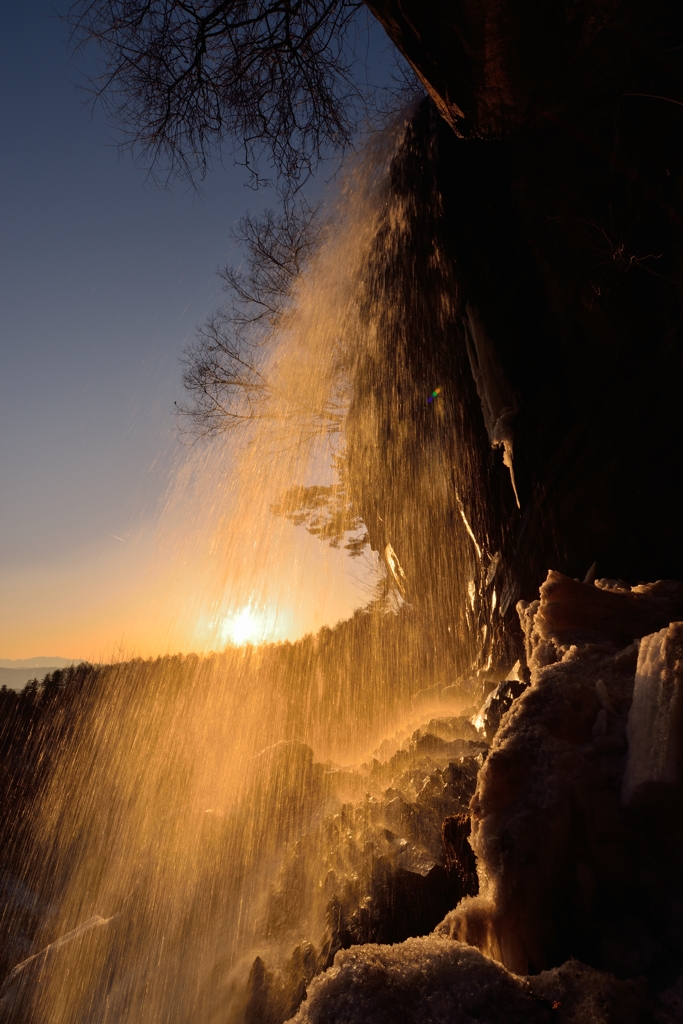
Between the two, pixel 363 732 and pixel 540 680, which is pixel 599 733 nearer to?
pixel 540 680

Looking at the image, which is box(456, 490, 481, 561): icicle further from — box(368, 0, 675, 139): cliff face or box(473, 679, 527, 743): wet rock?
box(368, 0, 675, 139): cliff face

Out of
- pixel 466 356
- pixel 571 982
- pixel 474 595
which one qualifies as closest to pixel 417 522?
pixel 474 595

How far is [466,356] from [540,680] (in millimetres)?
5661

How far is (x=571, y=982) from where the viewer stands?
1.23 metres

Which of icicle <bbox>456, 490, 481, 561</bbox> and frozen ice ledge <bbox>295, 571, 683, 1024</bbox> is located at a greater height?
icicle <bbox>456, 490, 481, 561</bbox>

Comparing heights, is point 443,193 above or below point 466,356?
above

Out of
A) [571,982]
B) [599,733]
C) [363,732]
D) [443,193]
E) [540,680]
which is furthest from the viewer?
[363,732]

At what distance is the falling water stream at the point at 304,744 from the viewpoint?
3.69 m

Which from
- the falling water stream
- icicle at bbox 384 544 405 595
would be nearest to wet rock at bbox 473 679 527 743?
the falling water stream

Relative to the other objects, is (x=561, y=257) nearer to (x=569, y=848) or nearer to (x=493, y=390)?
(x=493, y=390)

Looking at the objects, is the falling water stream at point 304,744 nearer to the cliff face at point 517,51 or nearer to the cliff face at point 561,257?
the cliff face at point 561,257

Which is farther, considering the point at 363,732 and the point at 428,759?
the point at 363,732

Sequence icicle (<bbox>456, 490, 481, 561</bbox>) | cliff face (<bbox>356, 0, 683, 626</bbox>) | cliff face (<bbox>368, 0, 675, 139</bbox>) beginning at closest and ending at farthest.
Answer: cliff face (<bbox>368, 0, 675, 139</bbox>) → cliff face (<bbox>356, 0, 683, 626</bbox>) → icicle (<bbox>456, 490, 481, 561</bbox>)

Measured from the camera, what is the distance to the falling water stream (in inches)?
145
